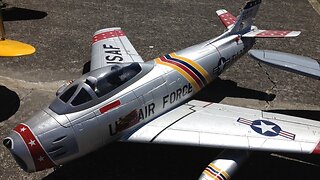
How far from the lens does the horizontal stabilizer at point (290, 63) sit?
33.9ft

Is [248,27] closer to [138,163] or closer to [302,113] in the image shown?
[302,113]

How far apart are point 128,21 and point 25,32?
5.27 metres

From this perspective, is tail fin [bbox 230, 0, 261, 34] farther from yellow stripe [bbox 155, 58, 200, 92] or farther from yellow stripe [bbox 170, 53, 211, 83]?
yellow stripe [bbox 155, 58, 200, 92]

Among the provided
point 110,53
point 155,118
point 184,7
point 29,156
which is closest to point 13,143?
point 29,156

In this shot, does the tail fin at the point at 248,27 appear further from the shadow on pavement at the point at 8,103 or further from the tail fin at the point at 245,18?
the shadow on pavement at the point at 8,103

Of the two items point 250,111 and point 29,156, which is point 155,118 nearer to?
point 250,111

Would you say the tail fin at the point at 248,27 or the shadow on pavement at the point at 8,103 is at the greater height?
the tail fin at the point at 248,27

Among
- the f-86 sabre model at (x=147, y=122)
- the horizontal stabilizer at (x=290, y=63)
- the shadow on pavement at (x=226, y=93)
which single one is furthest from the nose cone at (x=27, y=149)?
the horizontal stabilizer at (x=290, y=63)

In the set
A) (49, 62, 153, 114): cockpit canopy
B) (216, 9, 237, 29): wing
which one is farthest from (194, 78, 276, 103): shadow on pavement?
(49, 62, 153, 114): cockpit canopy

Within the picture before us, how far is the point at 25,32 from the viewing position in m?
16.0

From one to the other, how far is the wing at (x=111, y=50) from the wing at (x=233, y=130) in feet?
10.3

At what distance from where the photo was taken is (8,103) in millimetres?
11047

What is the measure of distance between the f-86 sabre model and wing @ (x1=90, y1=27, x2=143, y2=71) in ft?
6.14

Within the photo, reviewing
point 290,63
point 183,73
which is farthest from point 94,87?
point 290,63
